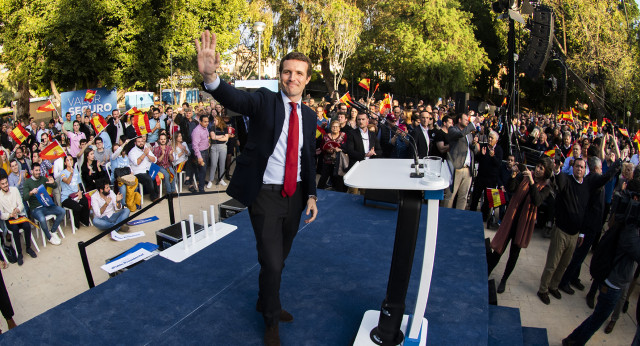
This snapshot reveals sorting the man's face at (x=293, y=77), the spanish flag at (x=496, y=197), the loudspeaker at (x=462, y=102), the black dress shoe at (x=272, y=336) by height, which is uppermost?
the man's face at (x=293, y=77)

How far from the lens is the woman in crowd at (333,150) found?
7.62m

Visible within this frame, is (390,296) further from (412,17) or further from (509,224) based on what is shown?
(412,17)

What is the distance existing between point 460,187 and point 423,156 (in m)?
0.79

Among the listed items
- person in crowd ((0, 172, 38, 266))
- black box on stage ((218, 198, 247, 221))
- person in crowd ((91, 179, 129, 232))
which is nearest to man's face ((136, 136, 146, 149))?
person in crowd ((91, 179, 129, 232))

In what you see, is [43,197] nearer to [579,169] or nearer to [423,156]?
[423,156]

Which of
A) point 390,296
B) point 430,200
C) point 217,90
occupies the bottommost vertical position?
point 390,296

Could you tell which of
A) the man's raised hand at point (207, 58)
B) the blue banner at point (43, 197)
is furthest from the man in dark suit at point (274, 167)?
the blue banner at point (43, 197)

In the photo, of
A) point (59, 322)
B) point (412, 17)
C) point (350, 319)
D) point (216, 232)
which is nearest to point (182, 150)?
point (216, 232)

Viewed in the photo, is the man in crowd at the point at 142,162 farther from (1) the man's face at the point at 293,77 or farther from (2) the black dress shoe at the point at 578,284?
(2) the black dress shoe at the point at 578,284

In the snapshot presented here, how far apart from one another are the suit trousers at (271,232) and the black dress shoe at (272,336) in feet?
0.11

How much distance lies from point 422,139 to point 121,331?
5.42 meters

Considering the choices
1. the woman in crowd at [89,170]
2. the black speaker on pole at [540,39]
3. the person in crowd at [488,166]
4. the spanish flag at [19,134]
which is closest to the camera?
the person in crowd at [488,166]

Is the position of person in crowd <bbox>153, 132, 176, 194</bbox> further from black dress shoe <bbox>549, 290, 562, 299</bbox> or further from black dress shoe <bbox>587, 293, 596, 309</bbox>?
black dress shoe <bbox>587, 293, 596, 309</bbox>

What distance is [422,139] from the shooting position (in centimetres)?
695
